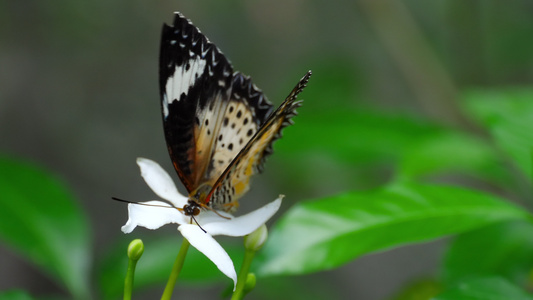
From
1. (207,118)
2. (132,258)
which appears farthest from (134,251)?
(207,118)

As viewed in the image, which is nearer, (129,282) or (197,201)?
(129,282)

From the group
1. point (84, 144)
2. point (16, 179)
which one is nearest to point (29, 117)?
point (84, 144)

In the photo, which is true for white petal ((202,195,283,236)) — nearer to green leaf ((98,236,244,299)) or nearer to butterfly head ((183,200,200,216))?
butterfly head ((183,200,200,216))

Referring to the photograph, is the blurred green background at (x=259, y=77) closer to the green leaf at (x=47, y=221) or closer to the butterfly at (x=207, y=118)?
the green leaf at (x=47, y=221)

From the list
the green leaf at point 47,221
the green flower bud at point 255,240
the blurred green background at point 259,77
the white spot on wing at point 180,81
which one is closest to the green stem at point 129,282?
the green flower bud at point 255,240

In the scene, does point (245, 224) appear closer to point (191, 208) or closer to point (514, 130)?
point (191, 208)
